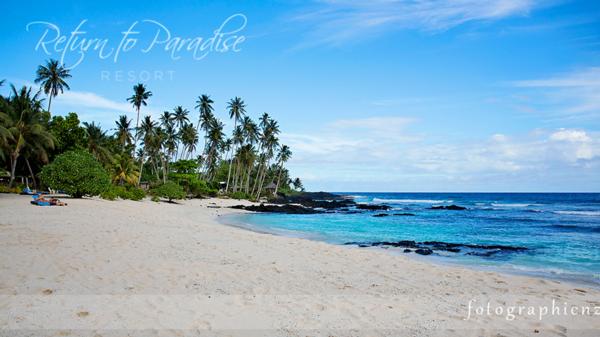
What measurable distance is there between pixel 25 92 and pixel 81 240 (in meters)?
33.9

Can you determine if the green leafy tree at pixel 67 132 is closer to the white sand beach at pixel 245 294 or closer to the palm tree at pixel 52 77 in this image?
the palm tree at pixel 52 77

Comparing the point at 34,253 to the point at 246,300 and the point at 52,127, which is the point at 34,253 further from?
the point at 52,127

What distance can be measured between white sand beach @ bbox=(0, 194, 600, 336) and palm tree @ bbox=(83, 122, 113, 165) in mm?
37441

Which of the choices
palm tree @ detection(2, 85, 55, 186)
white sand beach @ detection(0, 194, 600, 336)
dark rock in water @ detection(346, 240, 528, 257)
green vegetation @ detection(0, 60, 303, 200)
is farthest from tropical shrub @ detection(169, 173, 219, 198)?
white sand beach @ detection(0, 194, 600, 336)

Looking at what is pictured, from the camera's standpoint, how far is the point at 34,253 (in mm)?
9117

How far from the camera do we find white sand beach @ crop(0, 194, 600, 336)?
5.36 m

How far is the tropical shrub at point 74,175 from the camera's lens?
2858cm

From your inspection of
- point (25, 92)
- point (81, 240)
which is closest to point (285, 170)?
point (25, 92)

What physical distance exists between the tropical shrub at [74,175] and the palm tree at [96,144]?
16.8m

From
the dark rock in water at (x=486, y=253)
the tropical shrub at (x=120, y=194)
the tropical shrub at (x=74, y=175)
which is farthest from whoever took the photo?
the tropical shrub at (x=120, y=194)

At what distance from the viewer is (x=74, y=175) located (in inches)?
1128
